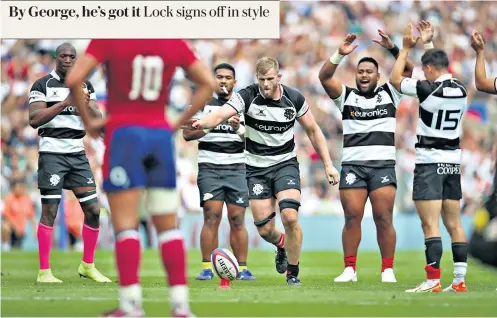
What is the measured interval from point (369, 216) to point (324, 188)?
1750 mm

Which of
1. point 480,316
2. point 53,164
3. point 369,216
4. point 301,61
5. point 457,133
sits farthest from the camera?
point 301,61

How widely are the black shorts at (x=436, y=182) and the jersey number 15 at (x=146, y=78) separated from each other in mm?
4570

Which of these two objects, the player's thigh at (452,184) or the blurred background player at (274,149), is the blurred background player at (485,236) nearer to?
the player's thigh at (452,184)

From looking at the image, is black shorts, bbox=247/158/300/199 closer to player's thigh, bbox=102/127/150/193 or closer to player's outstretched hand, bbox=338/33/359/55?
player's outstretched hand, bbox=338/33/359/55

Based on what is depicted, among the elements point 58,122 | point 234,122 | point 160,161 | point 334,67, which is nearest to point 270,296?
point 234,122

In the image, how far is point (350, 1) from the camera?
31.0m

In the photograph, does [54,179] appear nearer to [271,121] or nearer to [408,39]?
[271,121]

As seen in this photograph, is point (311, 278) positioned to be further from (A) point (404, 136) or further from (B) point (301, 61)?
(B) point (301, 61)

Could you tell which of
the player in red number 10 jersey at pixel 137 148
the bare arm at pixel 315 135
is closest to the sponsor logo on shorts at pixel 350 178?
the bare arm at pixel 315 135

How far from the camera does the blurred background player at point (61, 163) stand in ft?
44.4

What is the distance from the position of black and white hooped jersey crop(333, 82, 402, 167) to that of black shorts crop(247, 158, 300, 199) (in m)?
0.83

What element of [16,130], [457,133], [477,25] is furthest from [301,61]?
[457,133]

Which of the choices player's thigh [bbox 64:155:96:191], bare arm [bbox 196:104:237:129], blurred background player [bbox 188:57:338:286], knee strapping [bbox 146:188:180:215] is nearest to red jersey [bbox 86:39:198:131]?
knee strapping [bbox 146:188:180:215]

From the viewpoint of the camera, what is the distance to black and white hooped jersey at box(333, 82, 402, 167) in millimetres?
13672
